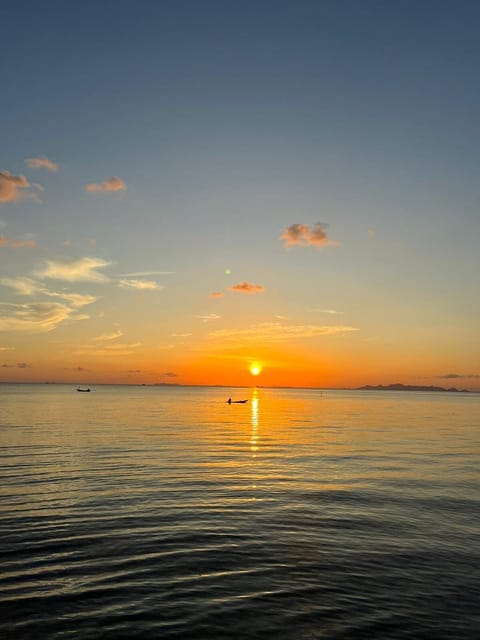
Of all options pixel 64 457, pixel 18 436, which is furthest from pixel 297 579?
pixel 18 436

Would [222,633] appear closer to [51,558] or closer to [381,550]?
[51,558]

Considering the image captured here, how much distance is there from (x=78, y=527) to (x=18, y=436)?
47.8 m

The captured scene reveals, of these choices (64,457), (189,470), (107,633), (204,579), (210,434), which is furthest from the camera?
(210,434)

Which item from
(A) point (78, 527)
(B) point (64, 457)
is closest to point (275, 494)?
(A) point (78, 527)

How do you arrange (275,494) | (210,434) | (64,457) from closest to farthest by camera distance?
1. (275,494)
2. (64,457)
3. (210,434)

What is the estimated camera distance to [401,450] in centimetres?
6309

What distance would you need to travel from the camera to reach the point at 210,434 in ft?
267

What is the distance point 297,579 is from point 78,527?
12.4 m

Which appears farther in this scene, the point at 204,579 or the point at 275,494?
the point at 275,494

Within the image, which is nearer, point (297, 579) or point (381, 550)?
point (297, 579)

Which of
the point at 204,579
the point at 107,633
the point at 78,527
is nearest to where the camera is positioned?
the point at 107,633

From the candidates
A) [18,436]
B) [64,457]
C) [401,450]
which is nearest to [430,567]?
[64,457]

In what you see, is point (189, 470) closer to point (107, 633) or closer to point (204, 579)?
point (204, 579)

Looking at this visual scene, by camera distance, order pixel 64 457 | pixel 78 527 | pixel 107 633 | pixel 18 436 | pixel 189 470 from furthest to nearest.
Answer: pixel 18 436
pixel 64 457
pixel 189 470
pixel 78 527
pixel 107 633
